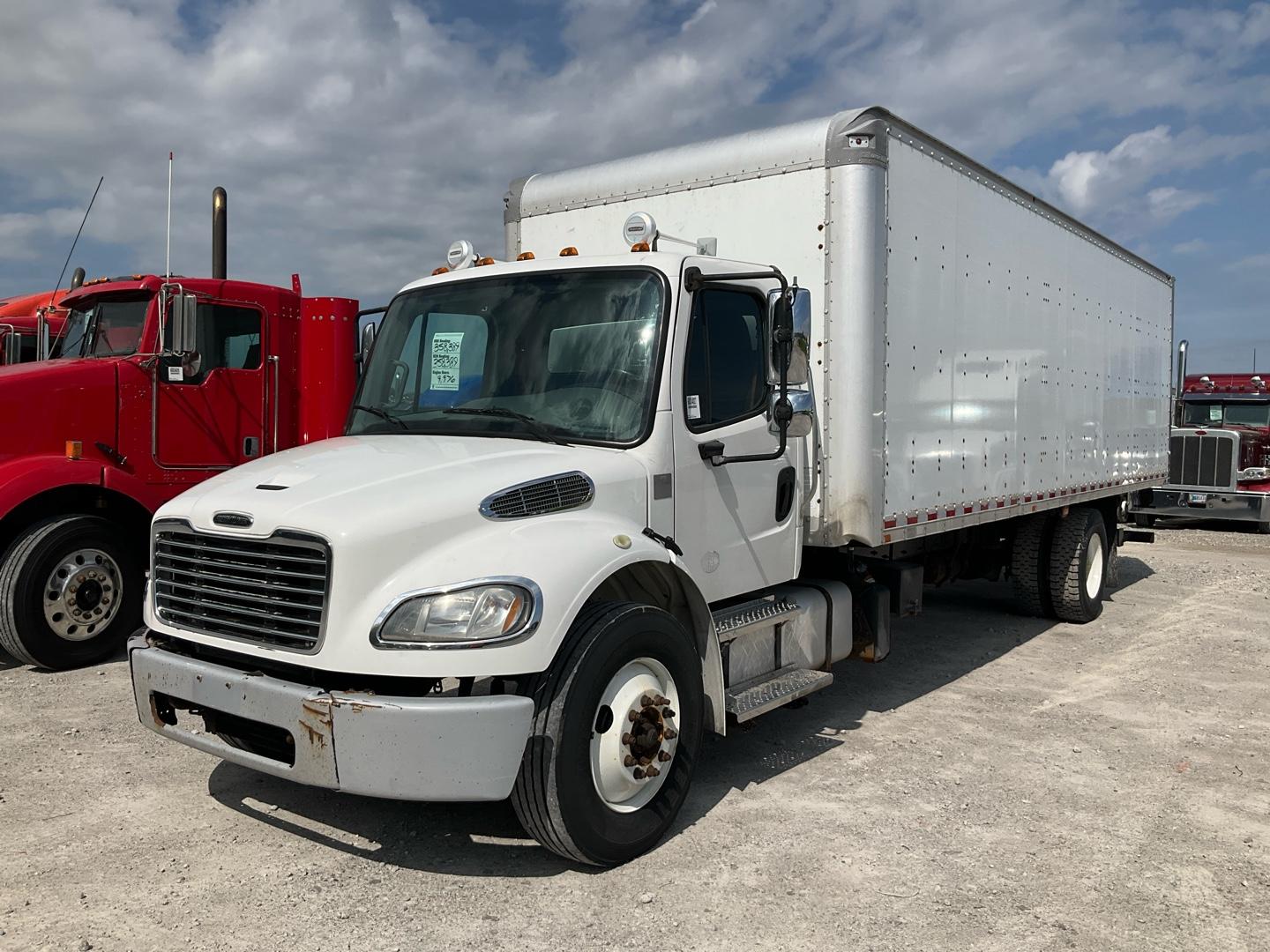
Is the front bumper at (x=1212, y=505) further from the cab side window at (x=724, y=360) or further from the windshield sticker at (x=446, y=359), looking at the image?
the windshield sticker at (x=446, y=359)

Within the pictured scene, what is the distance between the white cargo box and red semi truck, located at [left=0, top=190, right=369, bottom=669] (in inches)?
86.6

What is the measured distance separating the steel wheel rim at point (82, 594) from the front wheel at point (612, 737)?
4671 millimetres

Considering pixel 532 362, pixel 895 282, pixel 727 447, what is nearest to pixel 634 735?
pixel 727 447

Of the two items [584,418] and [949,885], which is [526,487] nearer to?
[584,418]

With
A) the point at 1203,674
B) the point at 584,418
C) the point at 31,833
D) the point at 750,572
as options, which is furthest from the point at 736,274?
the point at 1203,674

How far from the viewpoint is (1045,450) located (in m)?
8.27

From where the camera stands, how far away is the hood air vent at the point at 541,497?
157 inches

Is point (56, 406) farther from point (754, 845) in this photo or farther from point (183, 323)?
point (754, 845)

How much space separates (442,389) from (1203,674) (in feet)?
19.6

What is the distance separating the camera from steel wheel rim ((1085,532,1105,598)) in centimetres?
970

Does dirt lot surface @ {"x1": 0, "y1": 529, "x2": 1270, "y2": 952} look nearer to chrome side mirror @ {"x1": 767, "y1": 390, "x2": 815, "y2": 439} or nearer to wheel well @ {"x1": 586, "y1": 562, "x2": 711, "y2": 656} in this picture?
wheel well @ {"x1": 586, "y1": 562, "x2": 711, "y2": 656}

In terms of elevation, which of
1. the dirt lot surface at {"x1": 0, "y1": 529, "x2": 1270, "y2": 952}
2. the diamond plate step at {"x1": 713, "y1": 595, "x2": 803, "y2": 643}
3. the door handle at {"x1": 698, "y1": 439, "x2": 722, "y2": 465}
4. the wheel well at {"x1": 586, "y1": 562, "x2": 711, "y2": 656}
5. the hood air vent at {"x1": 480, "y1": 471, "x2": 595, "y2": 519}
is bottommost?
the dirt lot surface at {"x1": 0, "y1": 529, "x2": 1270, "y2": 952}

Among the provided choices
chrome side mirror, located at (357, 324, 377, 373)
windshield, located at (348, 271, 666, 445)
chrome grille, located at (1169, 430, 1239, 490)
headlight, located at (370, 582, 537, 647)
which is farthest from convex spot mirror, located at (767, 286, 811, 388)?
chrome grille, located at (1169, 430, 1239, 490)

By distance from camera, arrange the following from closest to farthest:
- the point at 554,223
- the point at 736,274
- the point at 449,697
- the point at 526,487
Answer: the point at 449,697 → the point at 526,487 → the point at 736,274 → the point at 554,223
